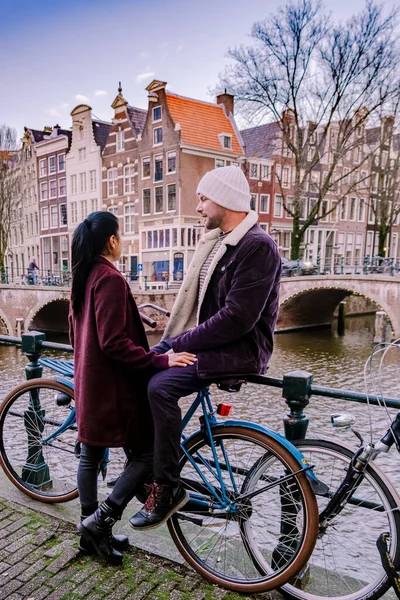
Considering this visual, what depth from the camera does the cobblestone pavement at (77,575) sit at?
1813mm

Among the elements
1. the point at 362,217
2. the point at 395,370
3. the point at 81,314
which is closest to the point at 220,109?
the point at 362,217

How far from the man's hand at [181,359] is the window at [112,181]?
27361mm

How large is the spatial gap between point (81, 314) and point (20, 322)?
19.9 m

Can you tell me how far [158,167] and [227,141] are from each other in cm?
447

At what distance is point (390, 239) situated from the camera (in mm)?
37281

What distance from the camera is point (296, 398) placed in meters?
1.94

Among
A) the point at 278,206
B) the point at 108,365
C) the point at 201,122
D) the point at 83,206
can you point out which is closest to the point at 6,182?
the point at 83,206

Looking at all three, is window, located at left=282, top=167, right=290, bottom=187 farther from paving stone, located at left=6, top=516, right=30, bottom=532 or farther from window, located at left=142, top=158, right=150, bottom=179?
paving stone, located at left=6, top=516, right=30, bottom=532

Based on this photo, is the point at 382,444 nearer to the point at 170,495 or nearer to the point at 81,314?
the point at 170,495

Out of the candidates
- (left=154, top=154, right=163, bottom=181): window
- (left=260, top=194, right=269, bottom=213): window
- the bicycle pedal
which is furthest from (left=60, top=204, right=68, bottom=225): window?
the bicycle pedal

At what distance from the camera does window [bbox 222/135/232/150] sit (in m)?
26.4

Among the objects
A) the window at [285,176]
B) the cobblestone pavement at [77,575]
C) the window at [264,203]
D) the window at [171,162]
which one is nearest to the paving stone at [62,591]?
the cobblestone pavement at [77,575]

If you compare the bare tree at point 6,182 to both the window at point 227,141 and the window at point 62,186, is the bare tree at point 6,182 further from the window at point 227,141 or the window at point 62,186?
the window at point 227,141

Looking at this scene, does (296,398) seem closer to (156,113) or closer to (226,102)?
(156,113)
